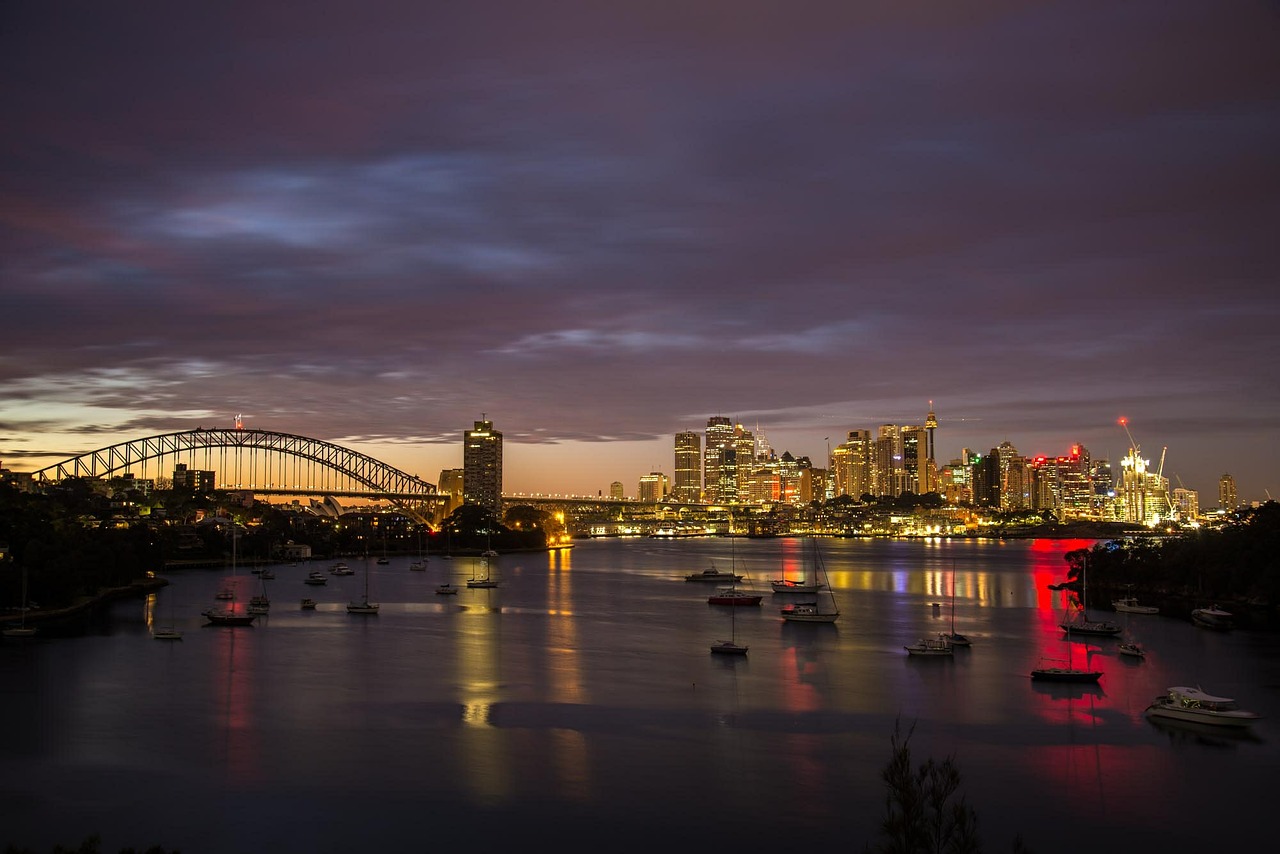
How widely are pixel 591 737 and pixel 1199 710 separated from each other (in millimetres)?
16659

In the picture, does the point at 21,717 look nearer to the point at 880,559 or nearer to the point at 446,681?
the point at 446,681

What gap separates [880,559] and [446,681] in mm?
104308

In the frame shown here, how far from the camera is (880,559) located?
136 metres

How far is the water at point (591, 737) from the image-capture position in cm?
2262

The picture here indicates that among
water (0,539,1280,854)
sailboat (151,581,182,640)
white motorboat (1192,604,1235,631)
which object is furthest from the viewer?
white motorboat (1192,604,1235,631)

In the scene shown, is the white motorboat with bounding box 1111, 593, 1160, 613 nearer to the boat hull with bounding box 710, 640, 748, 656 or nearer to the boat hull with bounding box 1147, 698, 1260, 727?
the boat hull with bounding box 710, 640, 748, 656

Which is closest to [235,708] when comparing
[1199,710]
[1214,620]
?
[1199,710]

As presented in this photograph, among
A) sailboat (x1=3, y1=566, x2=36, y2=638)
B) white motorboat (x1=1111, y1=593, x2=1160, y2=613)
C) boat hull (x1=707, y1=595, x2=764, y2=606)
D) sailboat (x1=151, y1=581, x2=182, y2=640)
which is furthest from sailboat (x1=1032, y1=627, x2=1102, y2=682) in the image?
sailboat (x1=3, y1=566, x2=36, y2=638)

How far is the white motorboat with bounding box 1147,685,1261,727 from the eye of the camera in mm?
30359

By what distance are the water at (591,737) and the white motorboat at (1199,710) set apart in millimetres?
675

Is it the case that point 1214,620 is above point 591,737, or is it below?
above

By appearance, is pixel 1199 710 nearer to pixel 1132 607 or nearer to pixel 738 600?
pixel 1132 607

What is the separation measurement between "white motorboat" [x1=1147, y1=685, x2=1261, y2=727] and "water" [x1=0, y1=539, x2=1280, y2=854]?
675mm

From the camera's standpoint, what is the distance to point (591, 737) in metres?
29.7
